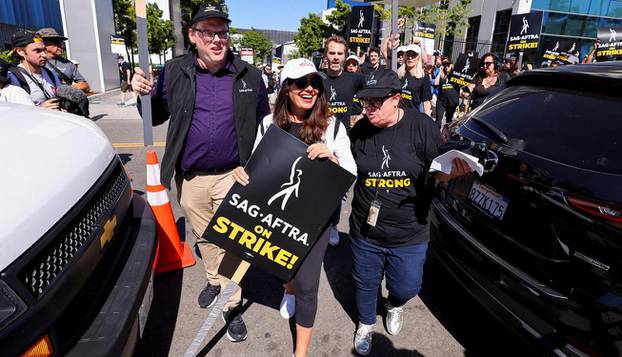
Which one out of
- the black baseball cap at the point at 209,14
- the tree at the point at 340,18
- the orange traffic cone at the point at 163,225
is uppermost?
the tree at the point at 340,18

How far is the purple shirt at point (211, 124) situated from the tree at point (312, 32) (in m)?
46.9

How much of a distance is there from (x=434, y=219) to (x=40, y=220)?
2.34 m

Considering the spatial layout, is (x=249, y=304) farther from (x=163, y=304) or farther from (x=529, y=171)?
(x=529, y=171)

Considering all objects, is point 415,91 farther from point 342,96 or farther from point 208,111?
point 208,111

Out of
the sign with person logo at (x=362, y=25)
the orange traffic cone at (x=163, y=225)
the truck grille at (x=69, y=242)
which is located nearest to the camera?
the truck grille at (x=69, y=242)

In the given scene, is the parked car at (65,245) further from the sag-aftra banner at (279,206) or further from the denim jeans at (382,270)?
the denim jeans at (382,270)

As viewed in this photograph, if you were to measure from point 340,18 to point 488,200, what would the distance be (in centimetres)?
4372

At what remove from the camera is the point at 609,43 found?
9.35m

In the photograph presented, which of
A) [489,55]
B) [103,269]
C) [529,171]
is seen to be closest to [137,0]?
[103,269]

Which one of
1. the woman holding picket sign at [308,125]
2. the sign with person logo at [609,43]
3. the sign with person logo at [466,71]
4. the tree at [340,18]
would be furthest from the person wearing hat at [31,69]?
the tree at [340,18]

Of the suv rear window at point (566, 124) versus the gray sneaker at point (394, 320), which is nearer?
the suv rear window at point (566, 124)

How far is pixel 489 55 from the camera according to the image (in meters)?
6.70

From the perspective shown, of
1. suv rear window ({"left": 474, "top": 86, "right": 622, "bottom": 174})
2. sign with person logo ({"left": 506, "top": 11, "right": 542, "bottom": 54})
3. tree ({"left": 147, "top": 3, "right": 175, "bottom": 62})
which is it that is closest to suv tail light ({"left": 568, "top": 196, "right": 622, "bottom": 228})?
suv rear window ({"left": 474, "top": 86, "right": 622, "bottom": 174})

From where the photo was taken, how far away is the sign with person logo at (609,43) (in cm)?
924
